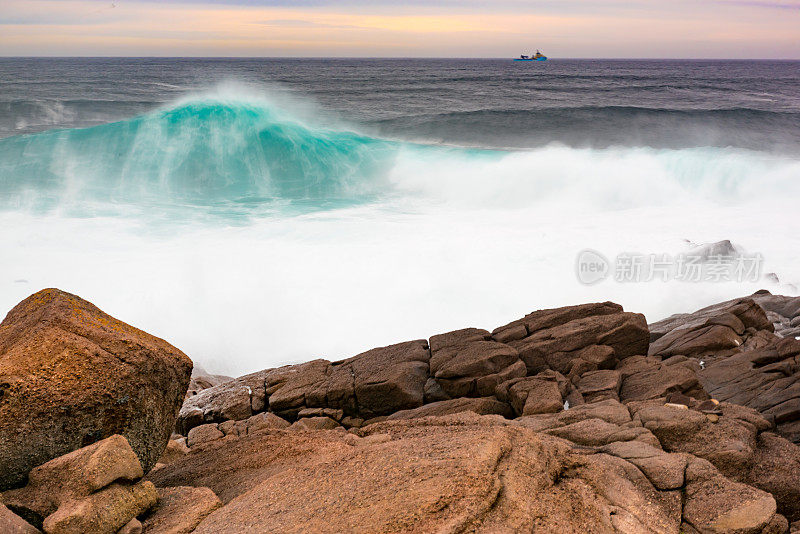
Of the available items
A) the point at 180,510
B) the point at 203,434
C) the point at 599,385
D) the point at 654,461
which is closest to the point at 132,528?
the point at 180,510

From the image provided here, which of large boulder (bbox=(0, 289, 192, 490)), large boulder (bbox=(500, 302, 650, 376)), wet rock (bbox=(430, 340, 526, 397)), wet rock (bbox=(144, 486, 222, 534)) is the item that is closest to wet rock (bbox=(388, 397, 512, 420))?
wet rock (bbox=(430, 340, 526, 397))

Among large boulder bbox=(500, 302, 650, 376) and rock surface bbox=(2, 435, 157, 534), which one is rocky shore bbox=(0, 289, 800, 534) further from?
large boulder bbox=(500, 302, 650, 376)

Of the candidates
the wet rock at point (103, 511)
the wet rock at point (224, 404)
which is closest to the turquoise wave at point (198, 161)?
the wet rock at point (224, 404)

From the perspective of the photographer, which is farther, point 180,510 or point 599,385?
point 599,385

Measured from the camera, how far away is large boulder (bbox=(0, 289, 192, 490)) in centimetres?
376

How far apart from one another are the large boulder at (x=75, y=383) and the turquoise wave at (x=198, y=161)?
702 inches

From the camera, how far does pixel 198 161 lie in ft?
83.4

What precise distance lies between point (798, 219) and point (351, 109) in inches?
1130

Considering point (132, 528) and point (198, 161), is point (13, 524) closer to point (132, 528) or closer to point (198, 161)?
point (132, 528)

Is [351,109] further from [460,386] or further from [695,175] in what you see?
[460,386]

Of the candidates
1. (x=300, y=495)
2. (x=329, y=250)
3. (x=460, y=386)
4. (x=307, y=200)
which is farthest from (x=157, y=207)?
(x=300, y=495)

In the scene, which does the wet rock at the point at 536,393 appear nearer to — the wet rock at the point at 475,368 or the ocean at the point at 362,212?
the wet rock at the point at 475,368

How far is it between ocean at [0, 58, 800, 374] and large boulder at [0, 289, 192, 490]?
23.2ft

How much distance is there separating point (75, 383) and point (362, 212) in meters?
17.2
